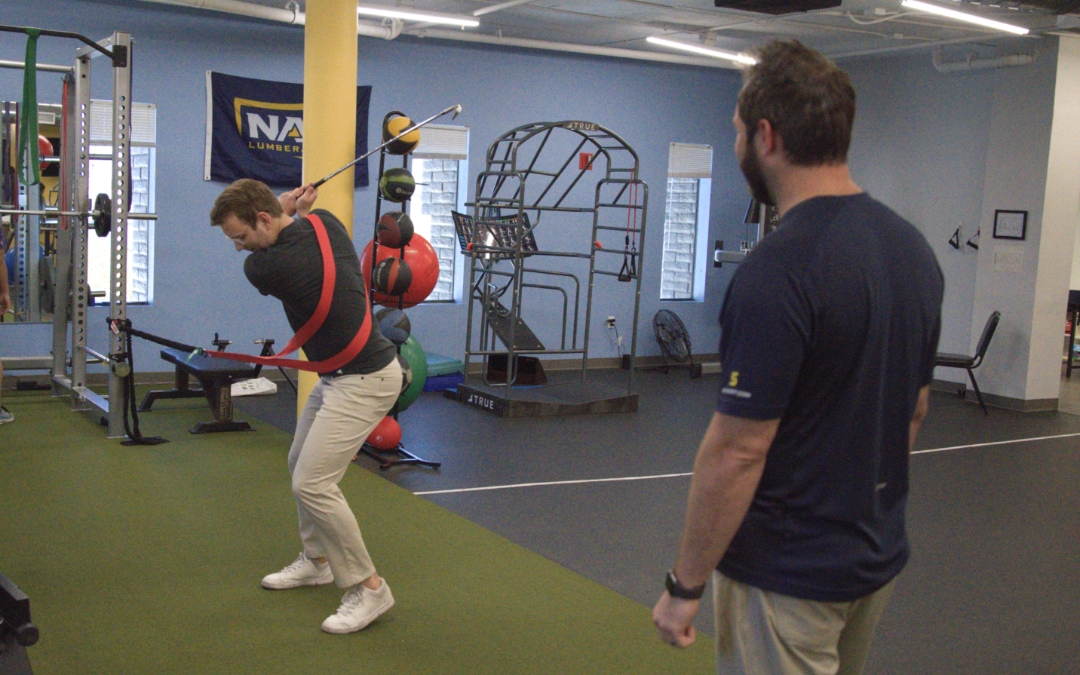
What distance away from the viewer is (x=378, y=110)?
8.59m

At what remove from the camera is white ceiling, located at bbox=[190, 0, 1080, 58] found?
7.42 m

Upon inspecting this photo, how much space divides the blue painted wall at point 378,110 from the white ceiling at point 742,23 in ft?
1.34

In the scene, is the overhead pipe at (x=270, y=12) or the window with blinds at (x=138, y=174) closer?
the overhead pipe at (x=270, y=12)

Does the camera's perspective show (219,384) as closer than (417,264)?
Yes

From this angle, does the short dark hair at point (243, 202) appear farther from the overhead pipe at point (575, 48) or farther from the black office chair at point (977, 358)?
the black office chair at point (977, 358)

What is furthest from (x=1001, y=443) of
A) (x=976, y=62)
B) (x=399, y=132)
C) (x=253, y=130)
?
(x=253, y=130)

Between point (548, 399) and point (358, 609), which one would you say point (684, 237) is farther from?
point (358, 609)

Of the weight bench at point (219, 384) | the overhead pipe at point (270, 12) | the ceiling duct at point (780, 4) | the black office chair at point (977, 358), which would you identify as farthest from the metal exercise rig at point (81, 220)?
the black office chair at point (977, 358)

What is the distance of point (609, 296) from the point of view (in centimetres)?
1006

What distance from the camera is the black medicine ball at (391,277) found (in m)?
5.63

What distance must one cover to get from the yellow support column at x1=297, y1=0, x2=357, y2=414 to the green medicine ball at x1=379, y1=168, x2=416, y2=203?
46 centimetres

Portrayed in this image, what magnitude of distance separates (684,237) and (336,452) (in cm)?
803

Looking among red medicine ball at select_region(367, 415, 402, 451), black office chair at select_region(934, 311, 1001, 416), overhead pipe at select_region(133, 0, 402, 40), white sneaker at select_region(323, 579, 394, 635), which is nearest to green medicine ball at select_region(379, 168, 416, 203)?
red medicine ball at select_region(367, 415, 402, 451)

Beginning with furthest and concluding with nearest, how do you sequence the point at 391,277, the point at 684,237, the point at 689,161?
the point at 684,237 < the point at 689,161 < the point at 391,277
